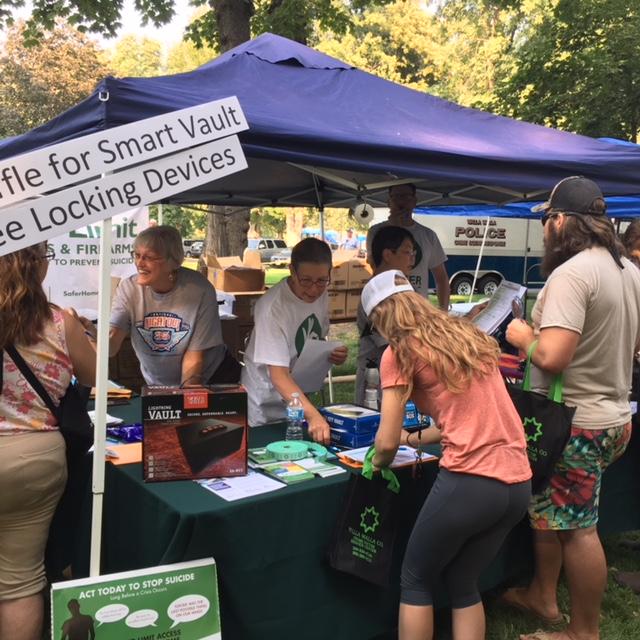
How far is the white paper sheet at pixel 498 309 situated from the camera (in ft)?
8.79

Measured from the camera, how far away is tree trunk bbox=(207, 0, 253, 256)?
26.1 feet

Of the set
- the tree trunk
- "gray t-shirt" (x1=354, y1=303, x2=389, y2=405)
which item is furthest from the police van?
"gray t-shirt" (x1=354, y1=303, x2=389, y2=405)

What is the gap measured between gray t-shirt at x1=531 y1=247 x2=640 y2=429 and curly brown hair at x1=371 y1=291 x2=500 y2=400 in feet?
1.29

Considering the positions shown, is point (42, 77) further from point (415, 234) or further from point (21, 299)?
point (21, 299)

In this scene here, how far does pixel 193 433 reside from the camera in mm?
1945

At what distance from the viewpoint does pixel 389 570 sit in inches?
82.0

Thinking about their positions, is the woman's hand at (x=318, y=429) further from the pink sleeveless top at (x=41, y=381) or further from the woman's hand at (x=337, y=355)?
the pink sleeveless top at (x=41, y=381)

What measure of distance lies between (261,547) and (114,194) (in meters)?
1.11

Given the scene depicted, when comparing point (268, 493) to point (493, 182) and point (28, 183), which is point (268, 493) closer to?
point (28, 183)

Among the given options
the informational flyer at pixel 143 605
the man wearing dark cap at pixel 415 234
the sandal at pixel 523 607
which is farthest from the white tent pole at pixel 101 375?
the man wearing dark cap at pixel 415 234

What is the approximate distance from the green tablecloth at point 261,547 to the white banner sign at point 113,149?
0.93 meters

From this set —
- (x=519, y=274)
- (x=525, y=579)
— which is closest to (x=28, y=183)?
(x=525, y=579)

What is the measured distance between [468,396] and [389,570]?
2.30ft

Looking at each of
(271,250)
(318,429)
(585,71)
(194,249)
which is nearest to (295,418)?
(318,429)
